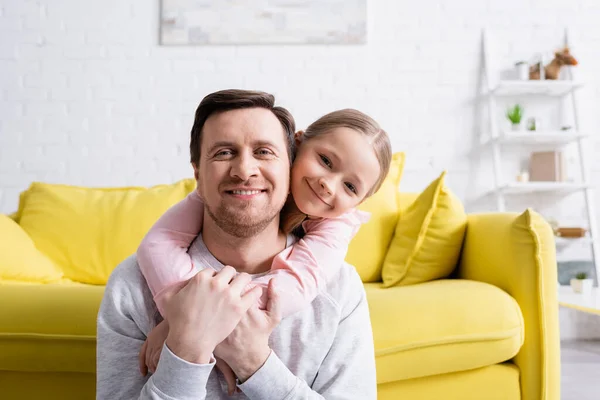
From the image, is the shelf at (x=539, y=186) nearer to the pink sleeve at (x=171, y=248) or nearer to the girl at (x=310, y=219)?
the girl at (x=310, y=219)

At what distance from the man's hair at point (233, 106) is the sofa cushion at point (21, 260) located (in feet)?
4.24

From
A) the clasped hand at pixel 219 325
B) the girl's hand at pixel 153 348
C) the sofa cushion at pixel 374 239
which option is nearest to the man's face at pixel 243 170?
the clasped hand at pixel 219 325

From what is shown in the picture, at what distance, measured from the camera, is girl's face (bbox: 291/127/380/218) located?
1038 millimetres

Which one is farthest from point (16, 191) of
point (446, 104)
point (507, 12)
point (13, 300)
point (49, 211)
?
point (507, 12)

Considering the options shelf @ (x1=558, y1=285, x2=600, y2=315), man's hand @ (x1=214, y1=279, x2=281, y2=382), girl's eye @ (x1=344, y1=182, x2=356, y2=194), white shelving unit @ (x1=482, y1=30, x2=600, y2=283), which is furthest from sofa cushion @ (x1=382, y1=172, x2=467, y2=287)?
white shelving unit @ (x1=482, y1=30, x2=600, y2=283)

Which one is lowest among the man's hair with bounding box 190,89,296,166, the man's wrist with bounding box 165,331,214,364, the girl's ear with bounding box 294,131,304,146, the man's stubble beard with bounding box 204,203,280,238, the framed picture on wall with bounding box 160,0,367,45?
the man's wrist with bounding box 165,331,214,364

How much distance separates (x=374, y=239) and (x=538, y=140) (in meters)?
1.66

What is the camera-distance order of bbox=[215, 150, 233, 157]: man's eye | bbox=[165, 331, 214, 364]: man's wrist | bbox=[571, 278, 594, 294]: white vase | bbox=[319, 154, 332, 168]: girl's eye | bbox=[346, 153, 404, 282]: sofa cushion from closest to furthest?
bbox=[165, 331, 214, 364]: man's wrist
bbox=[215, 150, 233, 157]: man's eye
bbox=[319, 154, 332, 168]: girl's eye
bbox=[346, 153, 404, 282]: sofa cushion
bbox=[571, 278, 594, 294]: white vase

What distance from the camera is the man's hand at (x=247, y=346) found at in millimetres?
911

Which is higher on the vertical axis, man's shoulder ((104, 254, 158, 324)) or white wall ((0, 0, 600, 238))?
white wall ((0, 0, 600, 238))

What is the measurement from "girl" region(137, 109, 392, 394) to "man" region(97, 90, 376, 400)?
0.03m

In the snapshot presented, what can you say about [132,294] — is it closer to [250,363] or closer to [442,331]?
[250,363]

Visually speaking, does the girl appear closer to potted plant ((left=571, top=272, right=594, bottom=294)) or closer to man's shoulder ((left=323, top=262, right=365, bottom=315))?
man's shoulder ((left=323, top=262, right=365, bottom=315))

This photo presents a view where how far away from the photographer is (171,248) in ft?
3.40
